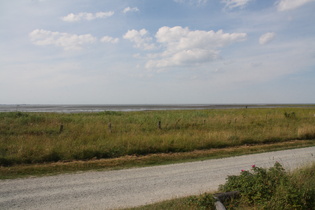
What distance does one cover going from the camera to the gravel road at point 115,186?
6.29 m

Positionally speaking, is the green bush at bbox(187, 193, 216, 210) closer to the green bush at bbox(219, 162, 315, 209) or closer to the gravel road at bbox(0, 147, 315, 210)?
the green bush at bbox(219, 162, 315, 209)

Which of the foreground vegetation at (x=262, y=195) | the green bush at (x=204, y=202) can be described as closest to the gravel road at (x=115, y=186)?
the foreground vegetation at (x=262, y=195)

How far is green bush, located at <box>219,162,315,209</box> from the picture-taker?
17.8 feet

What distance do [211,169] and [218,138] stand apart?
20.6ft

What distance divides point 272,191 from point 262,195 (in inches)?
11.9

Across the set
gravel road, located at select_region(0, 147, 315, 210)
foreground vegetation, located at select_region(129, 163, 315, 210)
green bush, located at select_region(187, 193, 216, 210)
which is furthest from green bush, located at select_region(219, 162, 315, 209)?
gravel road, located at select_region(0, 147, 315, 210)

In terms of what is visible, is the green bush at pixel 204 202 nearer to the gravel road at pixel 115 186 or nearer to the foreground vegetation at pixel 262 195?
the foreground vegetation at pixel 262 195

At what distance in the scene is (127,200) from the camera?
21.1 ft

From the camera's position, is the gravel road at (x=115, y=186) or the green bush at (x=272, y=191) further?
the gravel road at (x=115, y=186)

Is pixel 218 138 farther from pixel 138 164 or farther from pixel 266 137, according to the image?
pixel 138 164

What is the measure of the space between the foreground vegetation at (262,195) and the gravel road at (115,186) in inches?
34.3

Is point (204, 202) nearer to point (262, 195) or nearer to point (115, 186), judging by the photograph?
point (262, 195)

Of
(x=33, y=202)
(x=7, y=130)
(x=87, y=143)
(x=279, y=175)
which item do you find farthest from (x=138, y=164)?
(x=7, y=130)

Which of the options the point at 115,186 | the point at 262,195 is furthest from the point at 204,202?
the point at 115,186
